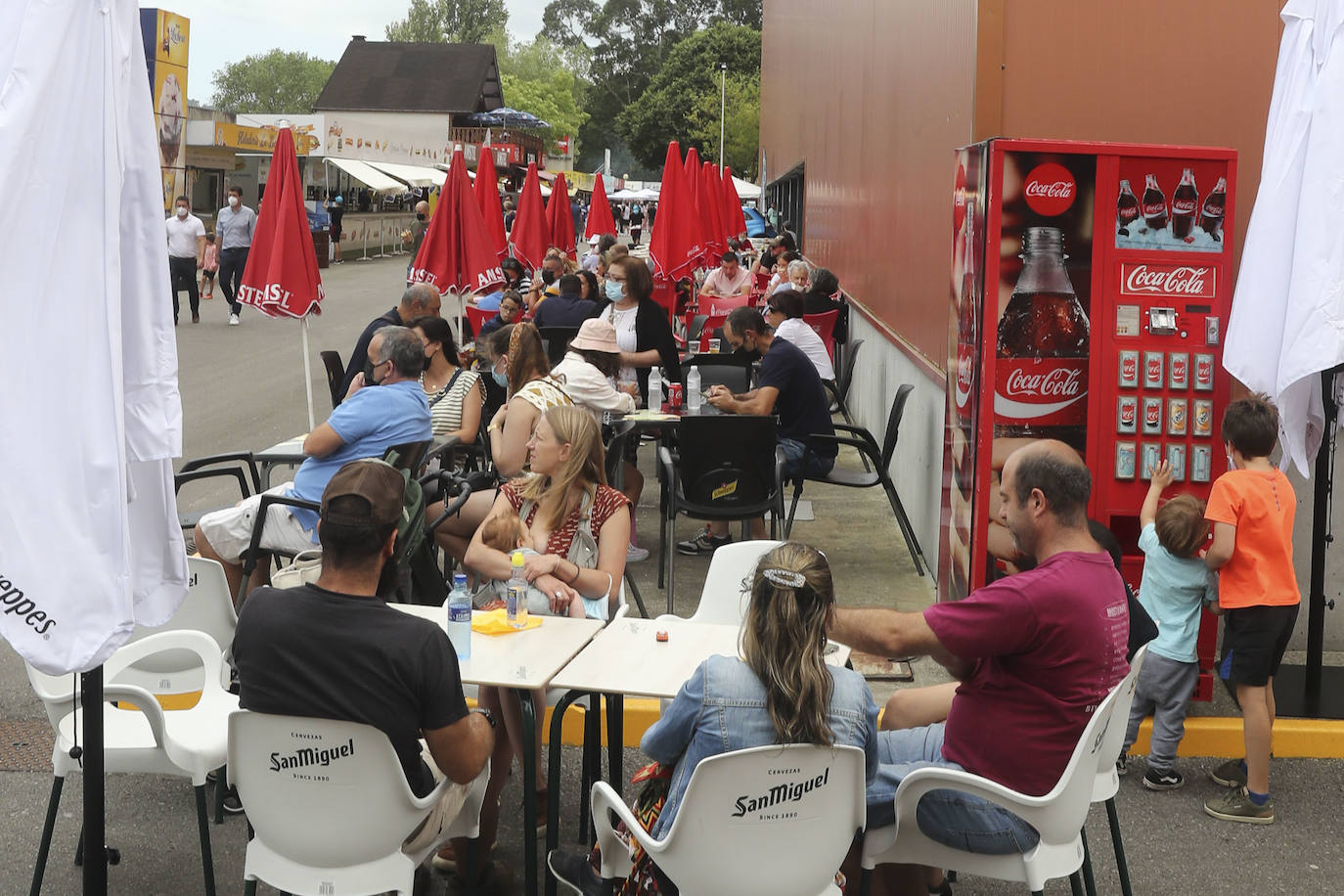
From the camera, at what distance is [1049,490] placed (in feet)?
12.1

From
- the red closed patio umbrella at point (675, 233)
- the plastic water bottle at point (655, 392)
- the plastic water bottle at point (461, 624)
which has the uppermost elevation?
the red closed patio umbrella at point (675, 233)

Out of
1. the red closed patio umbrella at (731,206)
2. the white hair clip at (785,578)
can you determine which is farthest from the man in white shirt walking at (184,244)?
the white hair clip at (785,578)

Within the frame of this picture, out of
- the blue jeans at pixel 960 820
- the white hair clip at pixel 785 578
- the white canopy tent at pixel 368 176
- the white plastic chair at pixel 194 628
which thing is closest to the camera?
the white hair clip at pixel 785 578

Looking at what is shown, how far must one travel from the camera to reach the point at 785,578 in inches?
130

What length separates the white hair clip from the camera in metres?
3.28

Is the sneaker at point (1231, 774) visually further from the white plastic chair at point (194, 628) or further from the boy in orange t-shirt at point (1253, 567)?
the white plastic chair at point (194, 628)

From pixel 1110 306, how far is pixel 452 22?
122 m

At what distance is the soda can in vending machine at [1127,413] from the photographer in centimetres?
589

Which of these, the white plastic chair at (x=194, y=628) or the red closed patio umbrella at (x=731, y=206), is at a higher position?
the red closed patio umbrella at (x=731, y=206)

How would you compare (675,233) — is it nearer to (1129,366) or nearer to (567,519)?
(1129,366)

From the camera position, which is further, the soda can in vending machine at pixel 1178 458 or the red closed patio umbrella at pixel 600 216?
the red closed patio umbrella at pixel 600 216

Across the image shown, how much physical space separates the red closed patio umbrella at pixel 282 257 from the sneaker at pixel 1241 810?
6.45 m

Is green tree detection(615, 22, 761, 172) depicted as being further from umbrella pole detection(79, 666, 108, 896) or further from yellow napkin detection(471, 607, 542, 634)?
umbrella pole detection(79, 666, 108, 896)

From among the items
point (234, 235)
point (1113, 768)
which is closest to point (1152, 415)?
point (1113, 768)
